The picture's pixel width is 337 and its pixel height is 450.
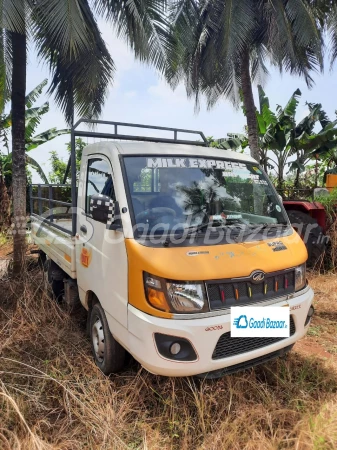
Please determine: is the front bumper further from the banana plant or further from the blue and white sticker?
the banana plant

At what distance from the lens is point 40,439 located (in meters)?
2.21

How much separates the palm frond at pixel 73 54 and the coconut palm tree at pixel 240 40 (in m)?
1.32

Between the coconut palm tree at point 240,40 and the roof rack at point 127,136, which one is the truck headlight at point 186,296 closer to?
the roof rack at point 127,136

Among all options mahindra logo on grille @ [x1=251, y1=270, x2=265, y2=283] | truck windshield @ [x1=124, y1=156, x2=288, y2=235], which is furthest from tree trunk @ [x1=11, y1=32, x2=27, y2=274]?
mahindra logo on grille @ [x1=251, y1=270, x2=265, y2=283]

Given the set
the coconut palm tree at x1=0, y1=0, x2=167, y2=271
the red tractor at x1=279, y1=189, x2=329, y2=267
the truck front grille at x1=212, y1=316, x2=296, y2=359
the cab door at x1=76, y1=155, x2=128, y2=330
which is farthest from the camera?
the red tractor at x1=279, y1=189, x2=329, y2=267

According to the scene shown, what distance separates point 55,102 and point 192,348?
6128 mm

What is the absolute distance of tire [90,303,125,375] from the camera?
285 centimetres

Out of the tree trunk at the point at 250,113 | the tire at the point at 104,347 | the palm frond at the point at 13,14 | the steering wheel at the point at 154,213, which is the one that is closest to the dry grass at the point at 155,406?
the tire at the point at 104,347

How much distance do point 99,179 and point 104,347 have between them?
1612mm

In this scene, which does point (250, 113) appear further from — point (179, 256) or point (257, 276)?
point (179, 256)

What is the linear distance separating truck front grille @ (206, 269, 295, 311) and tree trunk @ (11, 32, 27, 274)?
4446 millimetres

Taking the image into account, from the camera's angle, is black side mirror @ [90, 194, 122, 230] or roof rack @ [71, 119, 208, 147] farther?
roof rack @ [71, 119, 208, 147]

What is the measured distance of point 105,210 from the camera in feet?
8.70

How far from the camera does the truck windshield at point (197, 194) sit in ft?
9.12
